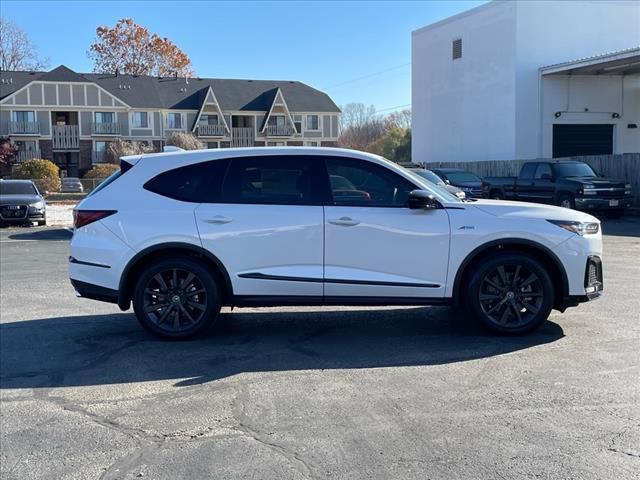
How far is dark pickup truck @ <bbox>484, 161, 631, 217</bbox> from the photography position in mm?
21375

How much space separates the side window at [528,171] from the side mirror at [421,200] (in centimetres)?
1825

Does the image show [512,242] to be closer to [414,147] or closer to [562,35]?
[562,35]

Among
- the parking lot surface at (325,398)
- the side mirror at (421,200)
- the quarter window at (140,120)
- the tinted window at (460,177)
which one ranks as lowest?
the parking lot surface at (325,398)

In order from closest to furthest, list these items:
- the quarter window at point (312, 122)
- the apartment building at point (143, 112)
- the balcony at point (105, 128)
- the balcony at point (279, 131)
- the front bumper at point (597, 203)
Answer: the front bumper at point (597, 203) < the apartment building at point (143, 112) < the balcony at point (105, 128) < the balcony at point (279, 131) < the quarter window at point (312, 122)

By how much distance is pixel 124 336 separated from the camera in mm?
7164

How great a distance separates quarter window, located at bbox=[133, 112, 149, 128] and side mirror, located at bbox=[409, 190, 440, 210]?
56.8 metres

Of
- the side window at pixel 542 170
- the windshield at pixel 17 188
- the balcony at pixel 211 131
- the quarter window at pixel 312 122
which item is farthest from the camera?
the quarter window at pixel 312 122

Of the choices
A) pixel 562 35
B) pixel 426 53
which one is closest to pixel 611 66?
pixel 562 35

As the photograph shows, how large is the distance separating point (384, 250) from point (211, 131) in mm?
56598

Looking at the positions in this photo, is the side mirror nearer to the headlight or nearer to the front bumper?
the headlight

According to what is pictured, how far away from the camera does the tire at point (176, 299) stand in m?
6.66

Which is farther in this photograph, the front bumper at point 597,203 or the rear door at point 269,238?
the front bumper at point 597,203

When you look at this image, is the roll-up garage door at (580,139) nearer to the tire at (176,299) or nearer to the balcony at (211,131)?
the tire at (176,299)

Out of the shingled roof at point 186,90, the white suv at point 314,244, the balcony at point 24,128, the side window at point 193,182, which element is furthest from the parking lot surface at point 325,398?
the shingled roof at point 186,90
